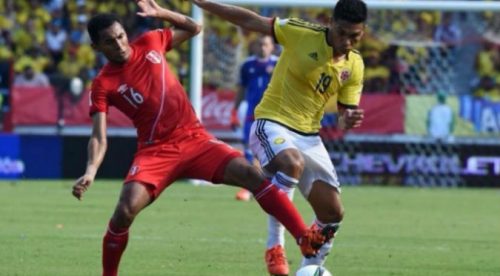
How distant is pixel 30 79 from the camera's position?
23.8 meters

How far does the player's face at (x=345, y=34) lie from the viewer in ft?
29.6

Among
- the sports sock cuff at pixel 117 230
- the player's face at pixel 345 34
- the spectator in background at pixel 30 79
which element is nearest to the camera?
the sports sock cuff at pixel 117 230

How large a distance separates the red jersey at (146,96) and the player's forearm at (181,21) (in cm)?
29

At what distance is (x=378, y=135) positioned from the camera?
21.7m

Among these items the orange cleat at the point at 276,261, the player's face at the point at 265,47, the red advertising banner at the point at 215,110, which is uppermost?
the orange cleat at the point at 276,261

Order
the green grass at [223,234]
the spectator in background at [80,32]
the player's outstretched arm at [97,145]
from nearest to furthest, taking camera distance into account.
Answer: the player's outstretched arm at [97,145], the green grass at [223,234], the spectator in background at [80,32]

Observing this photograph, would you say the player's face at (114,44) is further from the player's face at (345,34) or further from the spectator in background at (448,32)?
the spectator in background at (448,32)

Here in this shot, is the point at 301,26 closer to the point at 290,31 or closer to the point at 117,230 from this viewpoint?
the point at 290,31

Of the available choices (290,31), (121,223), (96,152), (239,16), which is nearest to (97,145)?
(96,152)

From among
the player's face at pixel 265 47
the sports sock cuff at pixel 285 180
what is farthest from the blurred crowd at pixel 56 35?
the sports sock cuff at pixel 285 180

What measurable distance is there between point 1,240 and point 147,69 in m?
3.63

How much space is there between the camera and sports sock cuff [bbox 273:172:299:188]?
923 cm

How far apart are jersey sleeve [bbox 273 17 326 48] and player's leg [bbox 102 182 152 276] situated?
164 cm

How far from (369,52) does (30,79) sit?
665 cm
